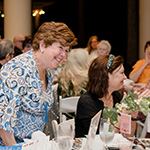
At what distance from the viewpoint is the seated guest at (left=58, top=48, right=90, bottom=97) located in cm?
382

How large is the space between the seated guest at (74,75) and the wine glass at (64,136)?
7.68ft

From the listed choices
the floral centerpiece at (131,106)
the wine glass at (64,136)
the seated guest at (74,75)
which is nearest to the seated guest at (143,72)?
the seated guest at (74,75)

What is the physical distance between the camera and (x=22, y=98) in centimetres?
181

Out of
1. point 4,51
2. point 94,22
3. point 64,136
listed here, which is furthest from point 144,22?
point 64,136

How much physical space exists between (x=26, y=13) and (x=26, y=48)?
2.65m

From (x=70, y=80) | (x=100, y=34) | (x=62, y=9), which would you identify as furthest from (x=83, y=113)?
(x=62, y=9)

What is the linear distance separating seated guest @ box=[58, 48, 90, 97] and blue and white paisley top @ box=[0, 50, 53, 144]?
1.79 meters

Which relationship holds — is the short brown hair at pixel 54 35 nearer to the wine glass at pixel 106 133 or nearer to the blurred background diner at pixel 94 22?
the wine glass at pixel 106 133

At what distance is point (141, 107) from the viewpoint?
75.0 inches

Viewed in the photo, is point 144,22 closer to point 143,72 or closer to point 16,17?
point 143,72

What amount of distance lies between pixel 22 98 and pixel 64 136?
0.51 metres

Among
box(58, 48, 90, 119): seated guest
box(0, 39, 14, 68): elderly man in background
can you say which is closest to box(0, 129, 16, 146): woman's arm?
box(58, 48, 90, 119): seated guest

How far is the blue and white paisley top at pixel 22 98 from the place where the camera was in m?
1.72

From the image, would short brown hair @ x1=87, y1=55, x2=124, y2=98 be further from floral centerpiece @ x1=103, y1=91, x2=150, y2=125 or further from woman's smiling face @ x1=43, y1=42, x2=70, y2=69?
woman's smiling face @ x1=43, y1=42, x2=70, y2=69
